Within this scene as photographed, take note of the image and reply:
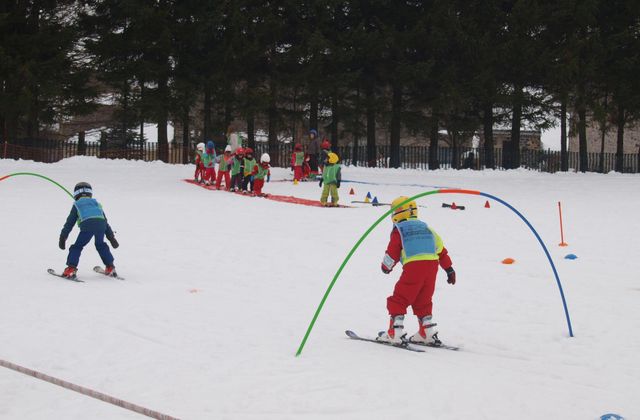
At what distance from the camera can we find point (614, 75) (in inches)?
1641

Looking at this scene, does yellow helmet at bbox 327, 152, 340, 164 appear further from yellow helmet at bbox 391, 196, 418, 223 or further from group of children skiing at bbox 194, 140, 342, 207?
yellow helmet at bbox 391, 196, 418, 223

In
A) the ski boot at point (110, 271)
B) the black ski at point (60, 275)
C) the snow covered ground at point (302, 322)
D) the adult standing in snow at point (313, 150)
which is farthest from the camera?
the adult standing in snow at point (313, 150)

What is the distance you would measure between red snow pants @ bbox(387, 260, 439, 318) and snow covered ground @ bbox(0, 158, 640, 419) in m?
0.50

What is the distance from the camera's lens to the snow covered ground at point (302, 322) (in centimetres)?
636

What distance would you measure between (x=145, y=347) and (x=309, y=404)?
8.03 feet

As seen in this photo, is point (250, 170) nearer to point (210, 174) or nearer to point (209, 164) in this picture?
point (209, 164)

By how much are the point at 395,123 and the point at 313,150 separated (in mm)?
10186

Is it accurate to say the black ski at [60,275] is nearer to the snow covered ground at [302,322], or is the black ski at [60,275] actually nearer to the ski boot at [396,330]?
the snow covered ground at [302,322]

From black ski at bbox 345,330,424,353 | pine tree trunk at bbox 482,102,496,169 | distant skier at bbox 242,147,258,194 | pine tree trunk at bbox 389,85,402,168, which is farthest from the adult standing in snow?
black ski at bbox 345,330,424,353

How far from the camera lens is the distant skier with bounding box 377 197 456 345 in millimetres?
7934

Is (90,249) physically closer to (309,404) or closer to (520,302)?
(520,302)

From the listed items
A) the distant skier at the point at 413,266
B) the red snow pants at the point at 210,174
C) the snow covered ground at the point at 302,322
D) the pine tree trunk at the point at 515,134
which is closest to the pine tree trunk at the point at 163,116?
the red snow pants at the point at 210,174

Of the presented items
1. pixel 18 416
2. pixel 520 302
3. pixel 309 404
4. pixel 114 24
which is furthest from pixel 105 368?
pixel 114 24

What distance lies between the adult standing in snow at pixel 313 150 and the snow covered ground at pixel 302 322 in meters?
12.9
